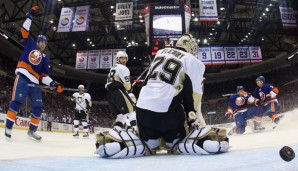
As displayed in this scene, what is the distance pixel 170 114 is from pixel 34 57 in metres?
2.94

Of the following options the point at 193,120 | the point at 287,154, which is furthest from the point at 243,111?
the point at 287,154

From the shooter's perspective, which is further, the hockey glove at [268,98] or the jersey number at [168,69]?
the hockey glove at [268,98]

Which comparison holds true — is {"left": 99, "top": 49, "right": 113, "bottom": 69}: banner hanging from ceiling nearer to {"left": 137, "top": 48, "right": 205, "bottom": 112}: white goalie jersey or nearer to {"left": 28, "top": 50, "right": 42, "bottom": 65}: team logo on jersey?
{"left": 28, "top": 50, "right": 42, "bottom": 65}: team logo on jersey

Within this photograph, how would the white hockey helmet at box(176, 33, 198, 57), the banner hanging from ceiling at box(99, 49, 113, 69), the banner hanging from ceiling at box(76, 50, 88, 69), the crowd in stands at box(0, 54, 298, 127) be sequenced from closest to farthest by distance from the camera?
the white hockey helmet at box(176, 33, 198, 57) → the banner hanging from ceiling at box(99, 49, 113, 69) → the banner hanging from ceiling at box(76, 50, 88, 69) → the crowd in stands at box(0, 54, 298, 127)

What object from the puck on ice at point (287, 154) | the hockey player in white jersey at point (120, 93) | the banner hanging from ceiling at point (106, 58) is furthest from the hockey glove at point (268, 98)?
the banner hanging from ceiling at point (106, 58)

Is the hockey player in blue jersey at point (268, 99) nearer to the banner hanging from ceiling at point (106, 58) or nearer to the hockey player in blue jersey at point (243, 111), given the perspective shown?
the hockey player in blue jersey at point (243, 111)

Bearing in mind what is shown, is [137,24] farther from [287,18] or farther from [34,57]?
[34,57]

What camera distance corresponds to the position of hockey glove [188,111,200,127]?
2423mm

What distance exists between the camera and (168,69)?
2545mm

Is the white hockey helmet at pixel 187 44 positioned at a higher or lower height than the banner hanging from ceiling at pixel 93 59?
lower

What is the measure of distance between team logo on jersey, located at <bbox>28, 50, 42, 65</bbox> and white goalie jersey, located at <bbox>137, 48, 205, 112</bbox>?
2.63 metres

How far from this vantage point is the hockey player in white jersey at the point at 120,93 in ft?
14.9

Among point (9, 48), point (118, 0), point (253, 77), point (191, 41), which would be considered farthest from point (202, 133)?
point (253, 77)

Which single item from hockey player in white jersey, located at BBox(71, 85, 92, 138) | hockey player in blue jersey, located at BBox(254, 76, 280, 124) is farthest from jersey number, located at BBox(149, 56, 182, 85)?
hockey player in white jersey, located at BBox(71, 85, 92, 138)
